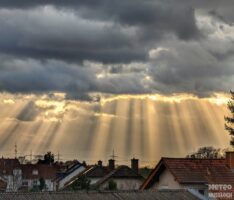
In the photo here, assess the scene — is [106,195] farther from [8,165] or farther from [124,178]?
[8,165]

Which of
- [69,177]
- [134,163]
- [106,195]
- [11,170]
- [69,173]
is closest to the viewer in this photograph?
[106,195]

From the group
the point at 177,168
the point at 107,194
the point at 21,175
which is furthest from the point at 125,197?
the point at 21,175

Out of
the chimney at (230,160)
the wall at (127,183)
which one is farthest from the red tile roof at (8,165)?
the chimney at (230,160)

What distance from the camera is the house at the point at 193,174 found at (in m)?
55.6

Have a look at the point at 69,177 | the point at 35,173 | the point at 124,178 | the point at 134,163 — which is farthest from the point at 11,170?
the point at 124,178

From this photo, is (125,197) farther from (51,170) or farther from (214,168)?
(51,170)

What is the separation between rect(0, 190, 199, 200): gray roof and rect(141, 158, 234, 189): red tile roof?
14.2 feet

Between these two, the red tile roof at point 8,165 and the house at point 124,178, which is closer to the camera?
the house at point 124,178

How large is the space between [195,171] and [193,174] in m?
0.64

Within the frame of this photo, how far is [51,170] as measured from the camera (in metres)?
139

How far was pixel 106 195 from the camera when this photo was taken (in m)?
45.8

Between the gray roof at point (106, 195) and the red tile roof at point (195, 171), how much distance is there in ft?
14.2

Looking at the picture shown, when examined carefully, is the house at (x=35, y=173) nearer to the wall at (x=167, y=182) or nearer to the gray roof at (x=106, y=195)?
the wall at (x=167, y=182)

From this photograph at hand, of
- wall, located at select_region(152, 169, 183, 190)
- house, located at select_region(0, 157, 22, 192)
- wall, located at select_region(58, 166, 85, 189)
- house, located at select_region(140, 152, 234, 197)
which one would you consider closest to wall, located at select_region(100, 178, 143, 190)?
house, located at select_region(140, 152, 234, 197)
